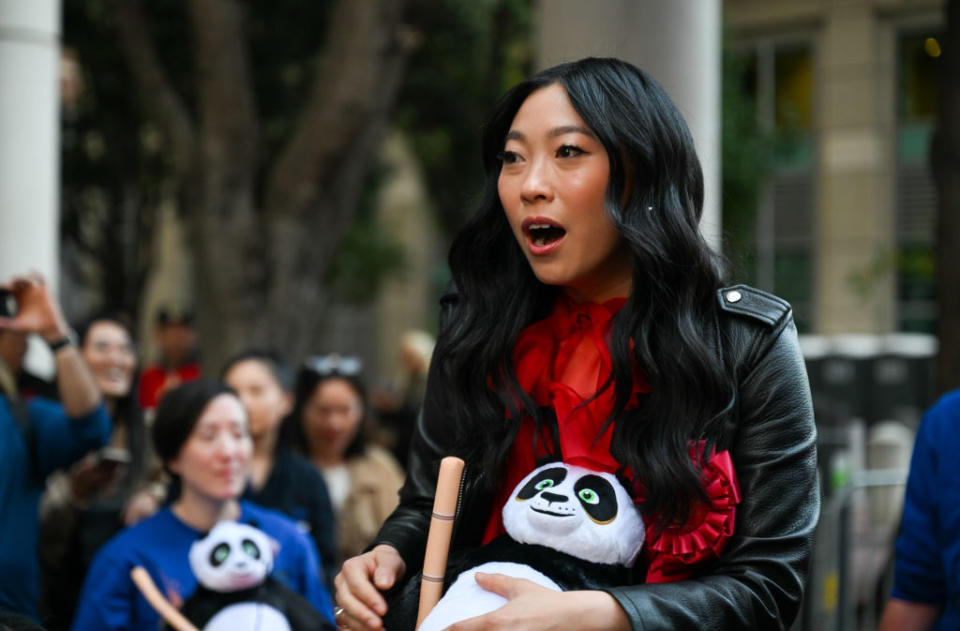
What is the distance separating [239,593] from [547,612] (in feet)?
7.04

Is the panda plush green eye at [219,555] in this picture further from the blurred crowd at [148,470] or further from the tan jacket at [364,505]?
the tan jacket at [364,505]

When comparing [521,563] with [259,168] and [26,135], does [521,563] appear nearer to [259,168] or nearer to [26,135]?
[26,135]

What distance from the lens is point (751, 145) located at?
16.2 meters

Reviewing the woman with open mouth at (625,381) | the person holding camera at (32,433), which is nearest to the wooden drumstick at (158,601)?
the person holding camera at (32,433)

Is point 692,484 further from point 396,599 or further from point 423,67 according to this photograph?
point 423,67

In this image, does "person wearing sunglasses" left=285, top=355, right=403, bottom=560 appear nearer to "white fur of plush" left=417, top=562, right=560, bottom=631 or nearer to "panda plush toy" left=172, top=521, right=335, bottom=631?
"panda plush toy" left=172, top=521, right=335, bottom=631

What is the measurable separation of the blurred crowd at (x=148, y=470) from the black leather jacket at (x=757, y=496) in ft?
4.70

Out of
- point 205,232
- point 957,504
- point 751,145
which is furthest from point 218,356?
point 751,145

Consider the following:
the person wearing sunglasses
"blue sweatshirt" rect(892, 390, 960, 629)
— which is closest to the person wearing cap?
the person wearing sunglasses

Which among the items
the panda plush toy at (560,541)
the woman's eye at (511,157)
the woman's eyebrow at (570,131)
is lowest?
the panda plush toy at (560,541)

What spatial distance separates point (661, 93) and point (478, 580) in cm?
91

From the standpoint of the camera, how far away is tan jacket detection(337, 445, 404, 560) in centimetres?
633

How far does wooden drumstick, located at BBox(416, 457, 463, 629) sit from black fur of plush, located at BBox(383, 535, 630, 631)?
0.08 ft

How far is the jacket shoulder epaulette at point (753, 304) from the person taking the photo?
215 cm
